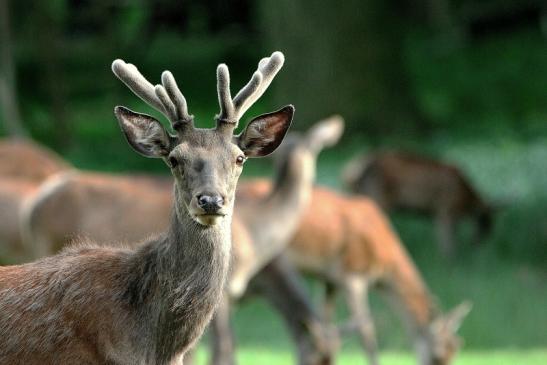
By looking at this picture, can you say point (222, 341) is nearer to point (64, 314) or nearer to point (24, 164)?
point (24, 164)

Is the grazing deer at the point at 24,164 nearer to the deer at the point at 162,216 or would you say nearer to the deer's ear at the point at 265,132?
the deer at the point at 162,216

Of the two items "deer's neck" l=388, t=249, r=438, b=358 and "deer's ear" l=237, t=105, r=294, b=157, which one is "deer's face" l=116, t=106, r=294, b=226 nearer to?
"deer's ear" l=237, t=105, r=294, b=157

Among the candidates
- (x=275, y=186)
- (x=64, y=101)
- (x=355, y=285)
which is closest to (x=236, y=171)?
(x=275, y=186)

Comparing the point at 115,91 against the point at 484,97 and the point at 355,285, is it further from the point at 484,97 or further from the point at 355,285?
the point at 355,285

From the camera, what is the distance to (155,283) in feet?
20.9

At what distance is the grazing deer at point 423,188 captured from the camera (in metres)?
17.5

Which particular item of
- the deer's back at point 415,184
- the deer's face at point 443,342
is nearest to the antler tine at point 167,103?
the deer's face at point 443,342

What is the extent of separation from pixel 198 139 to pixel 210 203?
42 centimetres

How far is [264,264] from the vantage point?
42.0 ft

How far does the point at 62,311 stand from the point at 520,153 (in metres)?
12.4

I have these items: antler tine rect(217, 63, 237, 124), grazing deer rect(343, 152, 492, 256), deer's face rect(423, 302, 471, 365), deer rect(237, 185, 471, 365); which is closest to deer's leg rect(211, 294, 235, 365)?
deer rect(237, 185, 471, 365)

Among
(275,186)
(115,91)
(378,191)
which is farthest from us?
(115,91)

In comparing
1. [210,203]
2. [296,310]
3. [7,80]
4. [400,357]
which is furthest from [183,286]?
[7,80]

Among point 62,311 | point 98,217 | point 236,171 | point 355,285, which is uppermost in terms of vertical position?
point 236,171
